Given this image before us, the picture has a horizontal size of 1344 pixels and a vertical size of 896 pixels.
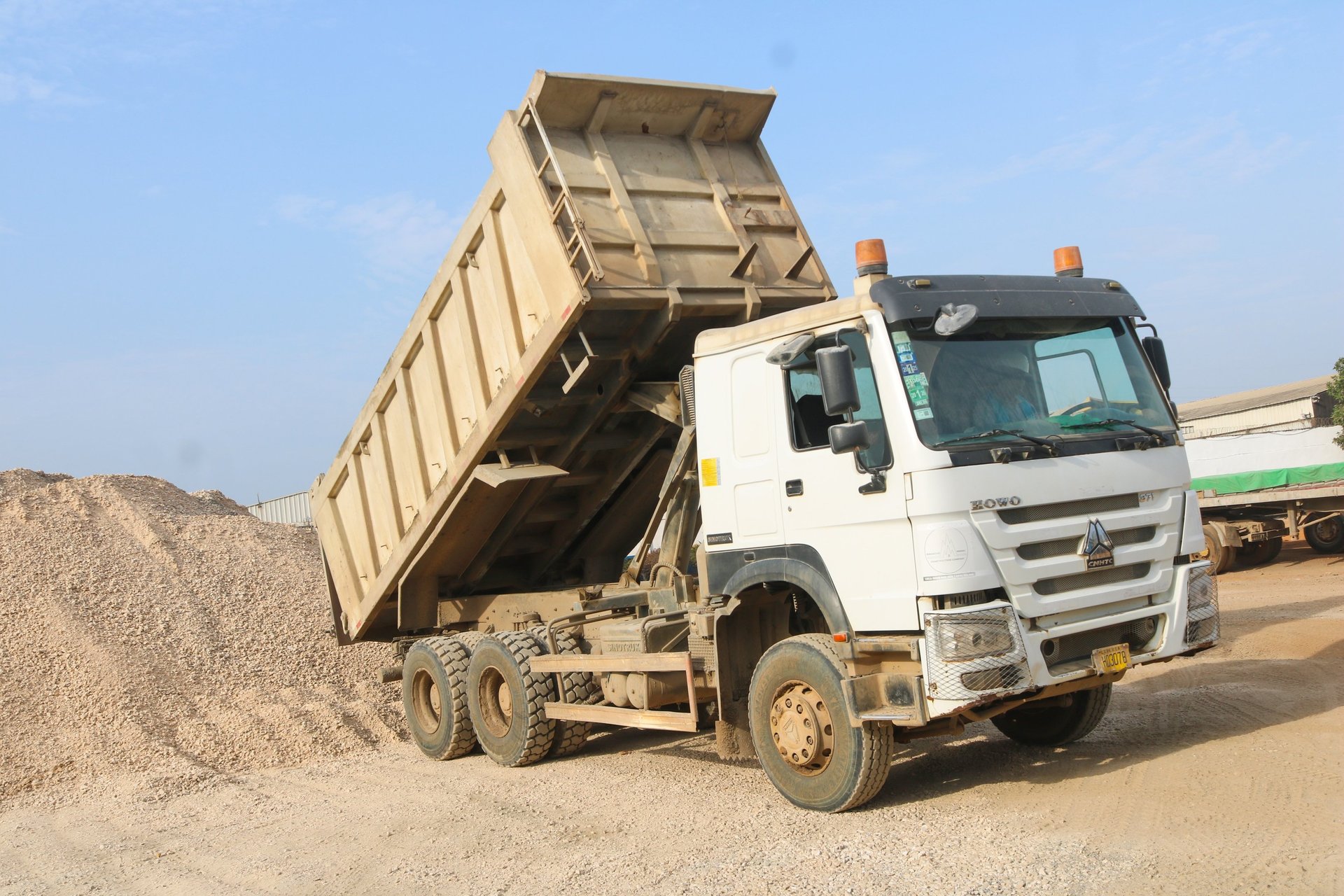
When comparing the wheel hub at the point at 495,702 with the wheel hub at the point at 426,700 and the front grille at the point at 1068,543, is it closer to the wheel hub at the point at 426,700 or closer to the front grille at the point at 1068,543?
the wheel hub at the point at 426,700

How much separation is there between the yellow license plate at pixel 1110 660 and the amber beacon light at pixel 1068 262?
Result: 6.80 feet

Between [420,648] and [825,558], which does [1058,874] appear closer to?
[825,558]

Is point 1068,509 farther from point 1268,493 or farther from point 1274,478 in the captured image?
point 1274,478

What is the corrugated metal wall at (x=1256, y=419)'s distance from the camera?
108 ft

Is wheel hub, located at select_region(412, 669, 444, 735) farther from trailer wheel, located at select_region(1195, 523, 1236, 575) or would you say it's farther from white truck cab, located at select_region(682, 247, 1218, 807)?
trailer wheel, located at select_region(1195, 523, 1236, 575)

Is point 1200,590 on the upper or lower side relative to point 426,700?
upper

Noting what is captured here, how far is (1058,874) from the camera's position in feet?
15.8

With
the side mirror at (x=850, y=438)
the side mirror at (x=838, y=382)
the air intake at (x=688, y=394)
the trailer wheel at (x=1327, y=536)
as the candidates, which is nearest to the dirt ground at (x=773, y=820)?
the side mirror at (x=850, y=438)

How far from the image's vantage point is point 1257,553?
1836cm

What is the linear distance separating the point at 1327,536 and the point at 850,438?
51.3ft

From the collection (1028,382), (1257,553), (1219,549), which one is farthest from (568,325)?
(1257,553)

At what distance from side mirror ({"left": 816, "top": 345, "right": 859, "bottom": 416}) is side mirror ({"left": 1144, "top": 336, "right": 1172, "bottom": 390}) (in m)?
1.93

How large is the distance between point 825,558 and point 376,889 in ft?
8.91

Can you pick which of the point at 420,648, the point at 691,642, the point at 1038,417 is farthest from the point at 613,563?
the point at 1038,417
